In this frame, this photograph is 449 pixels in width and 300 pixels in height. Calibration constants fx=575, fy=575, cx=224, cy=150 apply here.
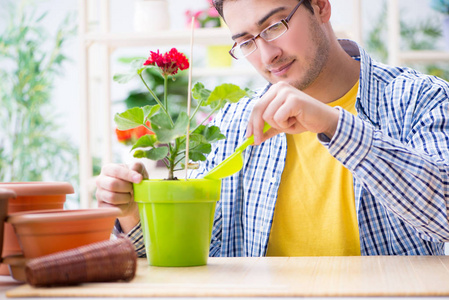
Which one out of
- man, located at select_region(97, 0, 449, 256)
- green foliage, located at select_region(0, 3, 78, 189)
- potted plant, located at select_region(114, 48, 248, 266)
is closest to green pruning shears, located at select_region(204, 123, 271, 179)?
potted plant, located at select_region(114, 48, 248, 266)

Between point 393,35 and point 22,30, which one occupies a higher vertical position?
point 22,30

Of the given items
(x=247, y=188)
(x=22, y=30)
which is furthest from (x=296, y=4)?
(x=22, y=30)

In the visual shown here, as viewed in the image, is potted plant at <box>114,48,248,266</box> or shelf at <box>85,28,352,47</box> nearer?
potted plant at <box>114,48,248,266</box>

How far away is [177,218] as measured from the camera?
2.83 ft

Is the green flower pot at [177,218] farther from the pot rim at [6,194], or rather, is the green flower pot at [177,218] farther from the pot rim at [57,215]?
the pot rim at [6,194]

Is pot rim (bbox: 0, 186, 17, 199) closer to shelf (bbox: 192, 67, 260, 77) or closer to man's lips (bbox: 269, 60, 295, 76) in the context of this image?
man's lips (bbox: 269, 60, 295, 76)

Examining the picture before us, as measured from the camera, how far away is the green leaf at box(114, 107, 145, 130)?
89 cm

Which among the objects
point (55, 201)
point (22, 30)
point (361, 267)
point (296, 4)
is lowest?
point (361, 267)

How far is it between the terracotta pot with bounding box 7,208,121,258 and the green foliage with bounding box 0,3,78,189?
3063 millimetres

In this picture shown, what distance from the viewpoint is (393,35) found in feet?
7.34

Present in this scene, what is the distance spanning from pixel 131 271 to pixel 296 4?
35.7 inches

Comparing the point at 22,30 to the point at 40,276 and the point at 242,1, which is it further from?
the point at 40,276

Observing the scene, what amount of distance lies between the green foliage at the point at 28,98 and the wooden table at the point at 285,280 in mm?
2959

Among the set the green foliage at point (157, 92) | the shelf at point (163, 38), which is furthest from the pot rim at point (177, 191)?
the green foliage at point (157, 92)
